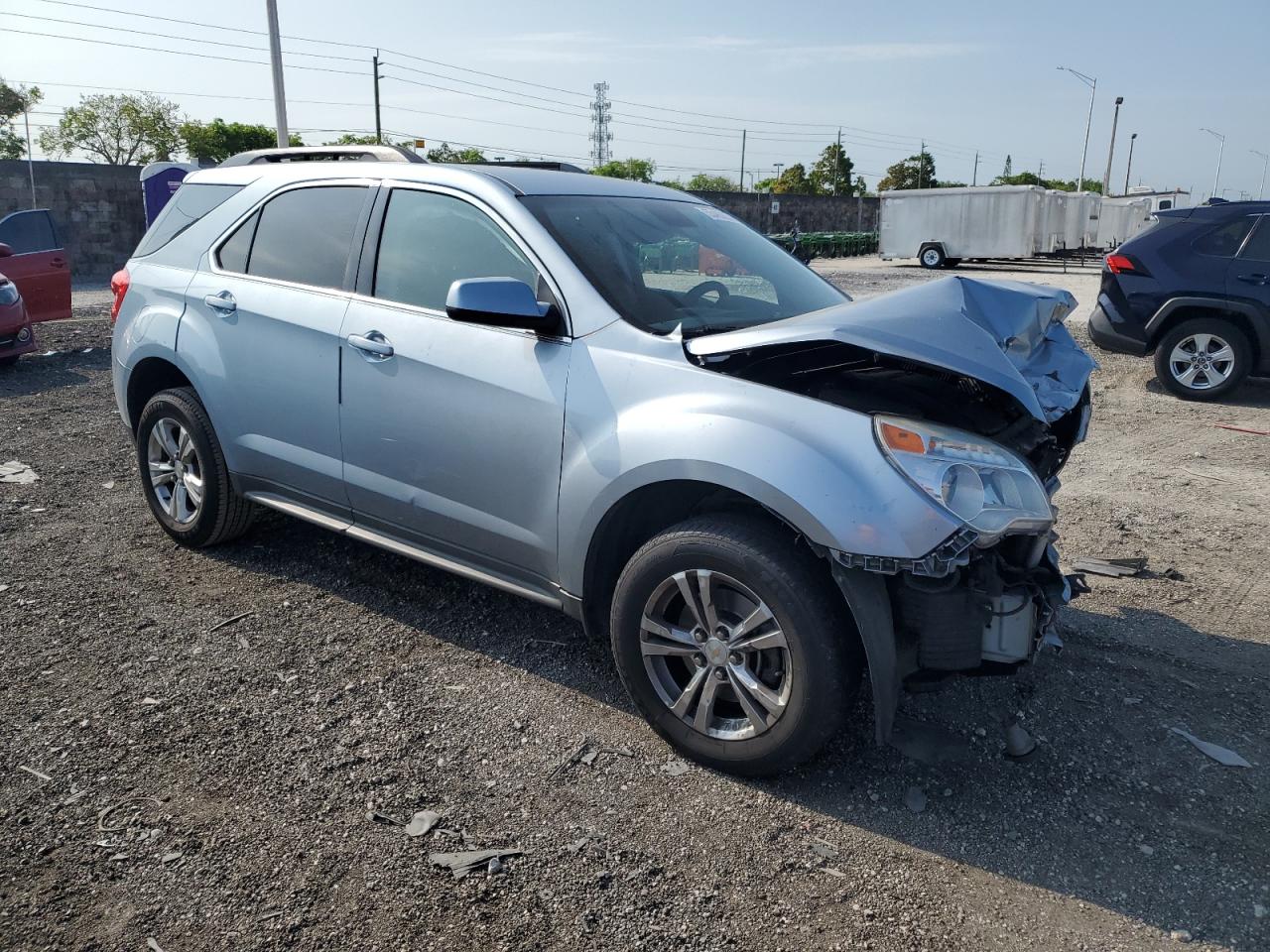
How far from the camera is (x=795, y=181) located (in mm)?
73688

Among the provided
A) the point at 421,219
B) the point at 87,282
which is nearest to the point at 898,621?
the point at 421,219

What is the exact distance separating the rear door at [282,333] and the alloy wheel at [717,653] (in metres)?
1.65

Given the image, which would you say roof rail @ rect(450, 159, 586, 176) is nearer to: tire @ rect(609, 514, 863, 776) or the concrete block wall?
tire @ rect(609, 514, 863, 776)

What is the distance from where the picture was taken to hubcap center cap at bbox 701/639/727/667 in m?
3.03

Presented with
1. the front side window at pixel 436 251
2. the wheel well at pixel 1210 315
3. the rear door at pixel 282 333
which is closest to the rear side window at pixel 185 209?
the rear door at pixel 282 333

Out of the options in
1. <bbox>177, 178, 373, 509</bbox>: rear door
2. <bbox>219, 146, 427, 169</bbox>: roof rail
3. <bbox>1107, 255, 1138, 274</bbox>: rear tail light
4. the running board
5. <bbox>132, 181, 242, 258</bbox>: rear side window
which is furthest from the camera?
<bbox>1107, 255, 1138, 274</bbox>: rear tail light

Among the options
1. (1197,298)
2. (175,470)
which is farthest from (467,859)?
(1197,298)

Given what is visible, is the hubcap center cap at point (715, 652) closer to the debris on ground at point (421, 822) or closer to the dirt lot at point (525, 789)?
the dirt lot at point (525, 789)

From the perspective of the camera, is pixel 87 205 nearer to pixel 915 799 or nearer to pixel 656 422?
pixel 656 422

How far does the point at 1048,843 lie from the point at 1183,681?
1355 millimetres

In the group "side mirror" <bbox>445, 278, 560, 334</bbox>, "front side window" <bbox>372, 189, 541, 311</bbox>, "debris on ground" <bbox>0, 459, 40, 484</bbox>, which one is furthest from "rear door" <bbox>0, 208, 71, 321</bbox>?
"side mirror" <bbox>445, 278, 560, 334</bbox>

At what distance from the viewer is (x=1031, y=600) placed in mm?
2924

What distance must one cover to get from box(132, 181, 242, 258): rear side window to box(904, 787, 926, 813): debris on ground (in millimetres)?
3922

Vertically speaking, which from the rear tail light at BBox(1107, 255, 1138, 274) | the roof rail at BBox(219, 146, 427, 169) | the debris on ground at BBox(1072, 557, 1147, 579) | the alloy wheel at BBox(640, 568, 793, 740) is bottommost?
the debris on ground at BBox(1072, 557, 1147, 579)
